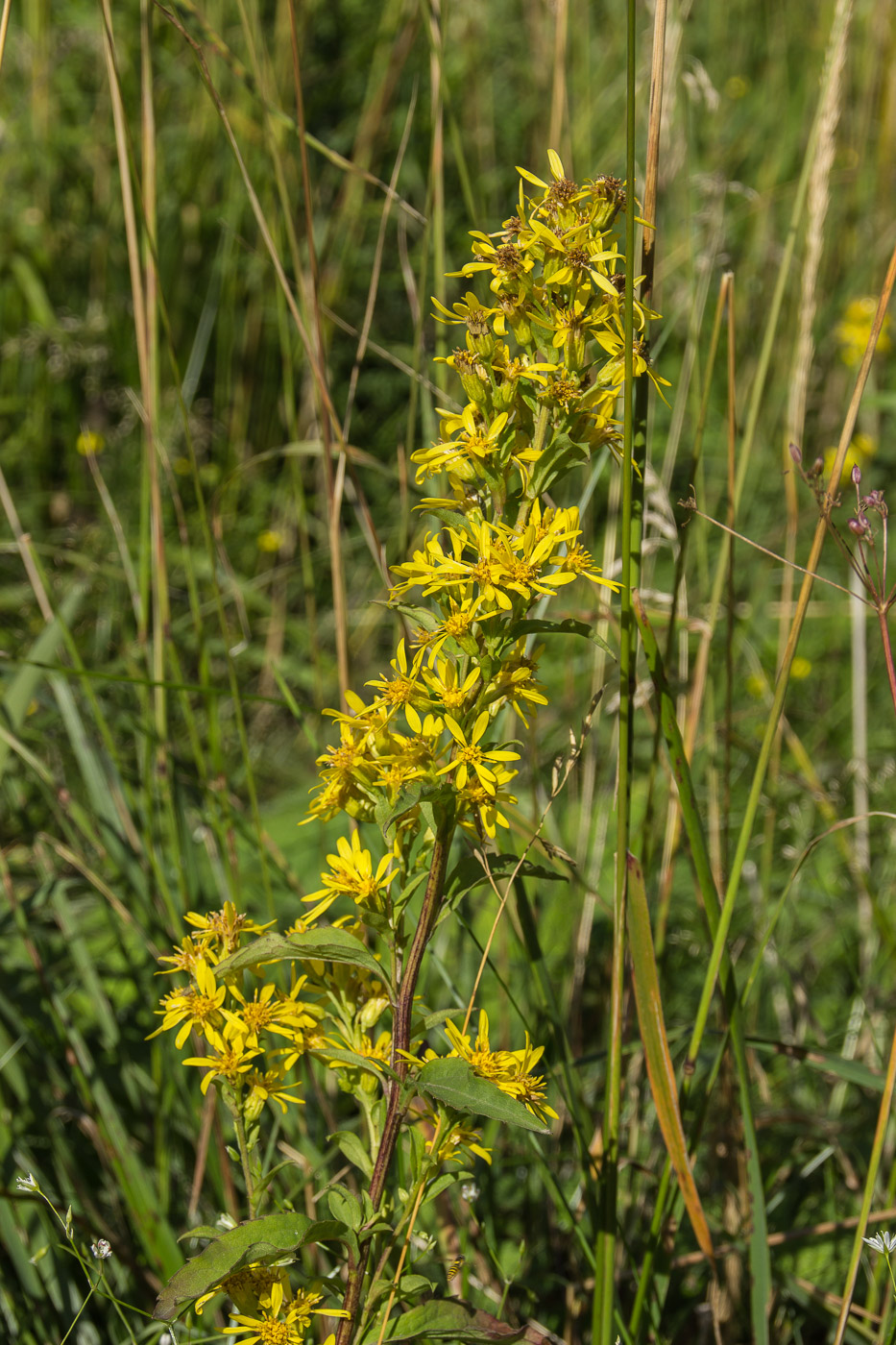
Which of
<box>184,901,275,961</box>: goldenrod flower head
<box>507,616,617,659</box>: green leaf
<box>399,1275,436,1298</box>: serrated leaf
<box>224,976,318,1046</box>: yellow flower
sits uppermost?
<box>507,616,617,659</box>: green leaf

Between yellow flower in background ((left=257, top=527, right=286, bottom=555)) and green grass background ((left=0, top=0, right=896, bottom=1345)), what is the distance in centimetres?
6

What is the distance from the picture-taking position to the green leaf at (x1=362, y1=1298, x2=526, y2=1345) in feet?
2.32

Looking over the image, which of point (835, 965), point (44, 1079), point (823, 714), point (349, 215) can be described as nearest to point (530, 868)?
point (44, 1079)

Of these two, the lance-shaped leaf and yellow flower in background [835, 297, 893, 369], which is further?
yellow flower in background [835, 297, 893, 369]

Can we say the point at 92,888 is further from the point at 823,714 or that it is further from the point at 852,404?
the point at 823,714

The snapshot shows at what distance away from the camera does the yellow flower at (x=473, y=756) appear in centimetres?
68

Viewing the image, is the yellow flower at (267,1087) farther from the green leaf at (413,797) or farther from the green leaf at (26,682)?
the green leaf at (26,682)

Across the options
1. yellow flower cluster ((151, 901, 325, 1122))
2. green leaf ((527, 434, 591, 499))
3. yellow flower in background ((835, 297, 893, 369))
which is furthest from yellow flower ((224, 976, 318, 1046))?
yellow flower in background ((835, 297, 893, 369))

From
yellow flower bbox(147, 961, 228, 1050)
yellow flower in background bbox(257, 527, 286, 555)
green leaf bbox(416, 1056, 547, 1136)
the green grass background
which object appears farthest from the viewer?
yellow flower in background bbox(257, 527, 286, 555)

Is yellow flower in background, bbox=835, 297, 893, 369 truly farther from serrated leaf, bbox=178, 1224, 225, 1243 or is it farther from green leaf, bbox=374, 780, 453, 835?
serrated leaf, bbox=178, 1224, 225, 1243

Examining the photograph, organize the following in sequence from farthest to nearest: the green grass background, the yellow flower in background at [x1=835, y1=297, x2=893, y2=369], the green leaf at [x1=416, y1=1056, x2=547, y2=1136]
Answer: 1. the yellow flower in background at [x1=835, y1=297, x2=893, y2=369]
2. the green grass background
3. the green leaf at [x1=416, y1=1056, x2=547, y2=1136]

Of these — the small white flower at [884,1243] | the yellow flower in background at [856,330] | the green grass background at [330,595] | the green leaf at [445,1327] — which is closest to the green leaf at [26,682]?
the green grass background at [330,595]

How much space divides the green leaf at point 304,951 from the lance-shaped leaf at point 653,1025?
0.73 ft

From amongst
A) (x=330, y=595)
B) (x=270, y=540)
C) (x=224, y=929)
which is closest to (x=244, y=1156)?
(x=224, y=929)
